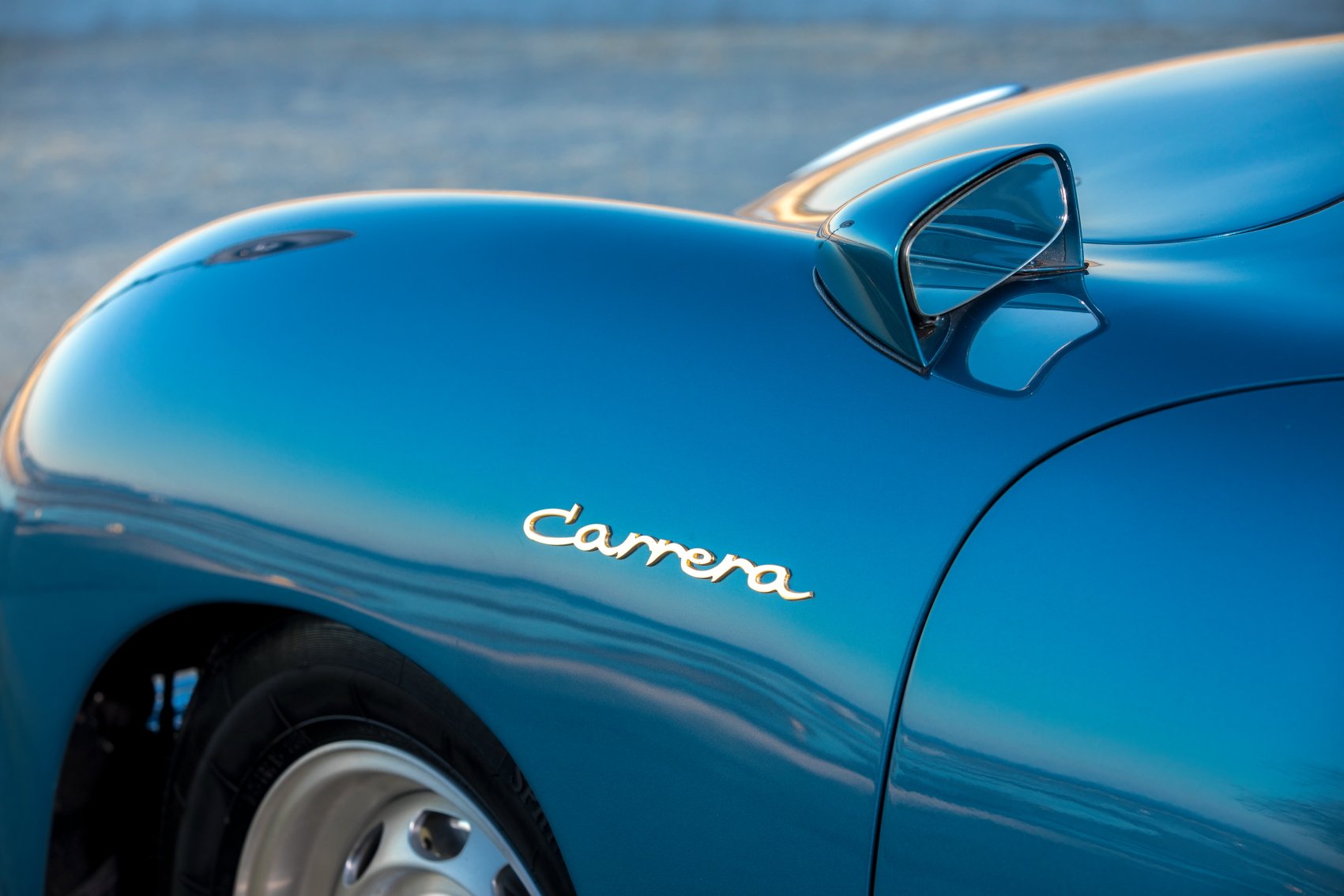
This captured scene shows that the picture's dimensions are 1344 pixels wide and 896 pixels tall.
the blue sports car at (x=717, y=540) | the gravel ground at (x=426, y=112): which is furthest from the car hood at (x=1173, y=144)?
the gravel ground at (x=426, y=112)

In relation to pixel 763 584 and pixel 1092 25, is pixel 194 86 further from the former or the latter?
pixel 763 584

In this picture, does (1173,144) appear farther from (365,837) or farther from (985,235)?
(365,837)

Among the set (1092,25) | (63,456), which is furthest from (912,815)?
(1092,25)

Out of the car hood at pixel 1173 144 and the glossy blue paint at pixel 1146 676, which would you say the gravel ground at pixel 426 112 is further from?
the glossy blue paint at pixel 1146 676

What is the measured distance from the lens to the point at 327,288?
1.72 meters

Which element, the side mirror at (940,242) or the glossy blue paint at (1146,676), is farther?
the side mirror at (940,242)

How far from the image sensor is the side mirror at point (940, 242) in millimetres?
1356

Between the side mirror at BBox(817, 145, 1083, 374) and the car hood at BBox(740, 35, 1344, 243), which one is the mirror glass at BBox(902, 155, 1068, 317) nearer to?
the side mirror at BBox(817, 145, 1083, 374)

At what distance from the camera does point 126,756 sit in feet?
6.40

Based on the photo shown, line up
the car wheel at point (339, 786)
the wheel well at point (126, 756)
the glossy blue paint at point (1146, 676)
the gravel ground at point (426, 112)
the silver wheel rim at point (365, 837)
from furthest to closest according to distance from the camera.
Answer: the gravel ground at point (426, 112) → the wheel well at point (126, 756) → the silver wheel rim at point (365, 837) → the car wheel at point (339, 786) → the glossy blue paint at point (1146, 676)

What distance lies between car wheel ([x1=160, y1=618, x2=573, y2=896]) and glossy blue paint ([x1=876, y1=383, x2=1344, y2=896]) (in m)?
0.52

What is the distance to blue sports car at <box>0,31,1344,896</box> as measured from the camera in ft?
3.73

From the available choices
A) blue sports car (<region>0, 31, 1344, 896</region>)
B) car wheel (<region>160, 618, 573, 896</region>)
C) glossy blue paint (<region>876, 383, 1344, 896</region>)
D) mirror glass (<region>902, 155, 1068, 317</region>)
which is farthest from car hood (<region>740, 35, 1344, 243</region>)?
car wheel (<region>160, 618, 573, 896</region>)

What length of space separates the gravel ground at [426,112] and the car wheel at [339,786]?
11.5 ft
